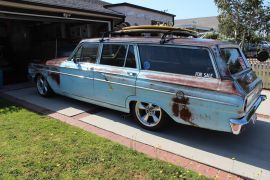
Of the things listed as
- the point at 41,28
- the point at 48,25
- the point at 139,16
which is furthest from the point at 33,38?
the point at 139,16

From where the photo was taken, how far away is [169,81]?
455cm

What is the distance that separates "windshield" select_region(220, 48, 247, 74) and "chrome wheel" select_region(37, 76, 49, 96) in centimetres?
477

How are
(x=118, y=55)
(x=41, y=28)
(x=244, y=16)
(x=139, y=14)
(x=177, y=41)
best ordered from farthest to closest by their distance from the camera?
(x=244, y=16) → (x=139, y=14) → (x=41, y=28) → (x=118, y=55) → (x=177, y=41)

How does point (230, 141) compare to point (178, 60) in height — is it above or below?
below

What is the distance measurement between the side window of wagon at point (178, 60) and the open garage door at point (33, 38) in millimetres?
6463

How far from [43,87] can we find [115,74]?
A: 3.04 meters

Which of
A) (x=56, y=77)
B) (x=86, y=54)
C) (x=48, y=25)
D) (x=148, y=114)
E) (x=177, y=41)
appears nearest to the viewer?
(x=177, y=41)

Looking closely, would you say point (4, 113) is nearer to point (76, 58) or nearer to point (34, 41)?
point (76, 58)

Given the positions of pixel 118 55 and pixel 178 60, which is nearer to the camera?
pixel 178 60

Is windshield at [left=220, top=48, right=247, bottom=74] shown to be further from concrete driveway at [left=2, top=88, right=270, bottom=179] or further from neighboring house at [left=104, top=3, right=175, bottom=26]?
neighboring house at [left=104, top=3, right=175, bottom=26]

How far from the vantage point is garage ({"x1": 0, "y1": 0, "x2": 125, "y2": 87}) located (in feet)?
29.7

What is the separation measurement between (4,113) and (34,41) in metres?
9.17

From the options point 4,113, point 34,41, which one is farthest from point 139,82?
point 34,41

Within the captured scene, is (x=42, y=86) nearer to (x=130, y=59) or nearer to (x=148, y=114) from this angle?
(x=130, y=59)
